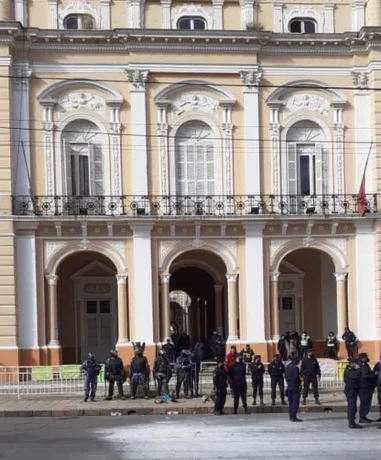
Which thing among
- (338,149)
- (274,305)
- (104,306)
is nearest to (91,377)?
(274,305)

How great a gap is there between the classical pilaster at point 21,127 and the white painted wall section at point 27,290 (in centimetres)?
Result: 175

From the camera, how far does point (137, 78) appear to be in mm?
33219

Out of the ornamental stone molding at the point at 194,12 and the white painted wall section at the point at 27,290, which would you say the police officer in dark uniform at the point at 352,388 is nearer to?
the white painted wall section at the point at 27,290

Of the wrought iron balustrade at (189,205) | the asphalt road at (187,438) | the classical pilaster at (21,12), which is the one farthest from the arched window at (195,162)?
the asphalt road at (187,438)

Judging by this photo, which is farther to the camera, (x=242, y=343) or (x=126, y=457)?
(x=242, y=343)

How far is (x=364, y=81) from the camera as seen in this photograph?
3400 centimetres

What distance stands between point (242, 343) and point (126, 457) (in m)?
16.3

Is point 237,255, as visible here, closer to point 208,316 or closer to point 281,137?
point 281,137

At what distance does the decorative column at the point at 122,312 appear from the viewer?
33.0 m

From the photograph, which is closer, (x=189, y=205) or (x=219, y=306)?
(x=189, y=205)

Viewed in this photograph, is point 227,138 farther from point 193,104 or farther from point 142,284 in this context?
point 142,284

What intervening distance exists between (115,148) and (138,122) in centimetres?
115

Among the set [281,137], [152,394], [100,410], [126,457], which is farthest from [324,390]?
[126,457]

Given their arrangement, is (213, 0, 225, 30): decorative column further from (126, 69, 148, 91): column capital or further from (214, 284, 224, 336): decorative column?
(214, 284, 224, 336): decorative column
